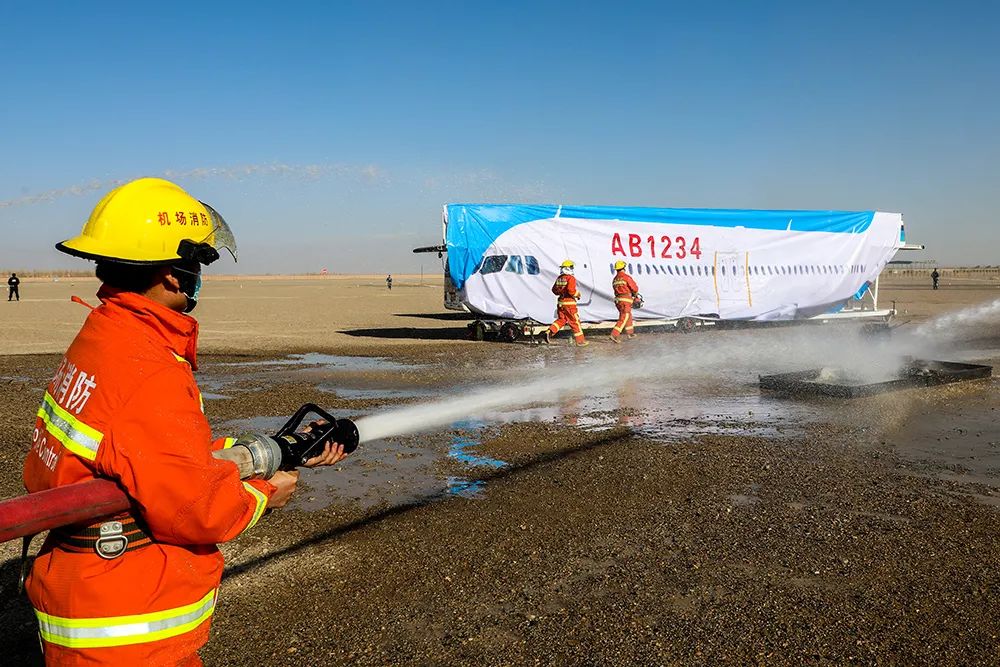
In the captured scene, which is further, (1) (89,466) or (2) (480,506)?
(2) (480,506)

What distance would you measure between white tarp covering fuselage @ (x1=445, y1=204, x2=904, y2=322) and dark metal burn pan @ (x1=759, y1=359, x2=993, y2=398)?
26.3ft

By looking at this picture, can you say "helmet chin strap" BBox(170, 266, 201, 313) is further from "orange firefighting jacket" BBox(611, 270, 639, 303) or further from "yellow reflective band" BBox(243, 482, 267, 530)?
"orange firefighting jacket" BBox(611, 270, 639, 303)

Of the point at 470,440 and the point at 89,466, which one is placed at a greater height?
the point at 89,466

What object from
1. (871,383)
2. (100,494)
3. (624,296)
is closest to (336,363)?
(624,296)

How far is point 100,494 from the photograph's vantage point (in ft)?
5.88

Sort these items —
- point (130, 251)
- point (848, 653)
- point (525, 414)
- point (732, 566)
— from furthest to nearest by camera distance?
point (525, 414), point (732, 566), point (848, 653), point (130, 251)

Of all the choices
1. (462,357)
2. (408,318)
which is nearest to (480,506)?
(462,357)

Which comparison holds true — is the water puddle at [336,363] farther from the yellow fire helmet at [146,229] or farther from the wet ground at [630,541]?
the yellow fire helmet at [146,229]

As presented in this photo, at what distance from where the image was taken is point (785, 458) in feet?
22.3

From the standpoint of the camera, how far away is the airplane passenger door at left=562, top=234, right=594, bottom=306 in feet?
61.0

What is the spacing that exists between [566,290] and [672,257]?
175 inches

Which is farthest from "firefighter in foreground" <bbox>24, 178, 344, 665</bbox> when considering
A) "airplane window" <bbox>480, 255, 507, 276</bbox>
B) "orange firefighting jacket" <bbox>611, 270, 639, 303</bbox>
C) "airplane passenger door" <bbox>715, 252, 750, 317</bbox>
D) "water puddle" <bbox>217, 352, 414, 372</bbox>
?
"airplane passenger door" <bbox>715, 252, 750, 317</bbox>

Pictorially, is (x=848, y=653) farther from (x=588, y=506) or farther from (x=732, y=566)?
(x=588, y=506)

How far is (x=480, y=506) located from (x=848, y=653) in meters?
2.69
